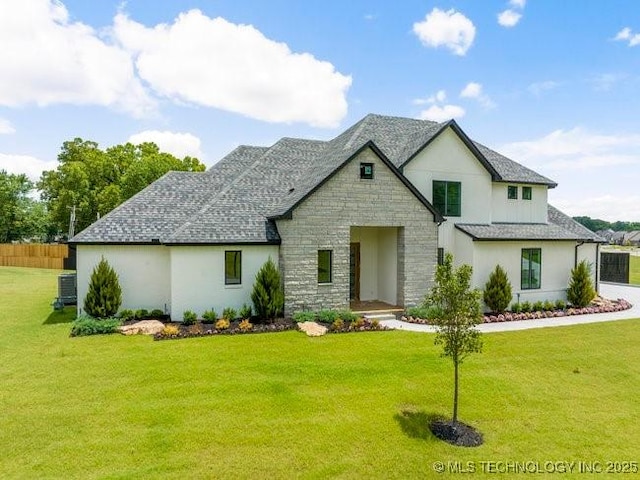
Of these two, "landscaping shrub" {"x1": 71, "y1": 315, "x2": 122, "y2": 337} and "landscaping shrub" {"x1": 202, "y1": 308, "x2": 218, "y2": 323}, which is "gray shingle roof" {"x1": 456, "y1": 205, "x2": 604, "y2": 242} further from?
"landscaping shrub" {"x1": 71, "y1": 315, "x2": 122, "y2": 337}

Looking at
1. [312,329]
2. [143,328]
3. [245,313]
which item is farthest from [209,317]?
[312,329]

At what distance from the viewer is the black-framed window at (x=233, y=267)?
626 inches

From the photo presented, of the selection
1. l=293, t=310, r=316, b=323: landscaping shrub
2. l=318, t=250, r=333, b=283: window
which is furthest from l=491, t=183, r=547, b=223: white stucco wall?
l=293, t=310, r=316, b=323: landscaping shrub

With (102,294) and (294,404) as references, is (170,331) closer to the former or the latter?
(102,294)

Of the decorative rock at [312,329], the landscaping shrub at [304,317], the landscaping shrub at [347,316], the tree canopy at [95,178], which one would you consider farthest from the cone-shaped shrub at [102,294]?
the tree canopy at [95,178]

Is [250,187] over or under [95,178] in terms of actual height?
under

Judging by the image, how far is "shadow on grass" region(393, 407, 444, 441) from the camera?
7.23 meters

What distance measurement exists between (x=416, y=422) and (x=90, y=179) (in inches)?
1967

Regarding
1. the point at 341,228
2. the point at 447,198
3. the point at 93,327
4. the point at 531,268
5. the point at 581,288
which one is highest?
the point at 447,198

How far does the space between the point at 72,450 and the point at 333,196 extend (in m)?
12.1

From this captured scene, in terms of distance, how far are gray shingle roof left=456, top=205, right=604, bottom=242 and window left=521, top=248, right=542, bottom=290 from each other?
843mm

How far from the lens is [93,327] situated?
13.9 meters

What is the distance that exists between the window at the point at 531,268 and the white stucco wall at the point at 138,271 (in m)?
16.7

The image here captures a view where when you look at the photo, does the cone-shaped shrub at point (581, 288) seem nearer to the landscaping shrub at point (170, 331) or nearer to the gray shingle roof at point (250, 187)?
the gray shingle roof at point (250, 187)
